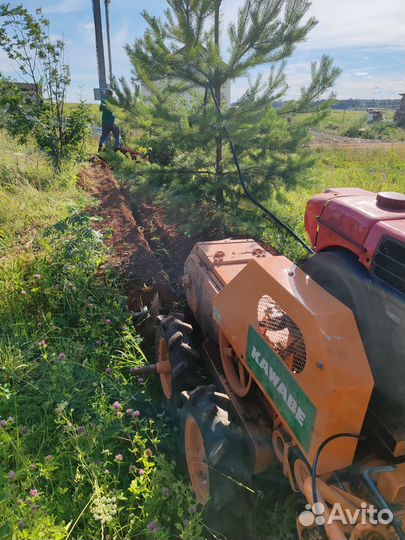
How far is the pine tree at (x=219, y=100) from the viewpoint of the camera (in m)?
4.34

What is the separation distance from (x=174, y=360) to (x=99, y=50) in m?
9.18

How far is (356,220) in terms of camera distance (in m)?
1.66

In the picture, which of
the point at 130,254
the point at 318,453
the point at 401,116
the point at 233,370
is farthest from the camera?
the point at 401,116

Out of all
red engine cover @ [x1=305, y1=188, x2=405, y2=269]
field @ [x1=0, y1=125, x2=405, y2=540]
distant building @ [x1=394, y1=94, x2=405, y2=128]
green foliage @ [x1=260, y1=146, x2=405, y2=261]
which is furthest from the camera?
distant building @ [x1=394, y1=94, x2=405, y2=128]

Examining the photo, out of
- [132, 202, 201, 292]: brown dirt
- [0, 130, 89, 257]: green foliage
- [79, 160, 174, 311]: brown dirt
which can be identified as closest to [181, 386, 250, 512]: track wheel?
[79, 160, 174, 311]: brown dirt

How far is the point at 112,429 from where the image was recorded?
252 centimetres

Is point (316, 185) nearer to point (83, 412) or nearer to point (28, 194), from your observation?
point (83, 412)

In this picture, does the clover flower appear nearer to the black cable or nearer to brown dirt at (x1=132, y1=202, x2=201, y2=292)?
the black cable

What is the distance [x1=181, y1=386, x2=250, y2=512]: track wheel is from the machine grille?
20.7 inches

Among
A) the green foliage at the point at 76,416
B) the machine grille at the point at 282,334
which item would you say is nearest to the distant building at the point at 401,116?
the green foliage at the point at 76,416

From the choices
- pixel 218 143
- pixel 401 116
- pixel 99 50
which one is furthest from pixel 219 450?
pixel 401 116

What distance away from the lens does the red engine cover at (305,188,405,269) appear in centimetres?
153

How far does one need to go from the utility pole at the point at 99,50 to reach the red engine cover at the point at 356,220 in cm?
912

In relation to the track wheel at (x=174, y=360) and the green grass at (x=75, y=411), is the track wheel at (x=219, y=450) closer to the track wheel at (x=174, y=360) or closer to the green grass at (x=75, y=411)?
the green grass at (x=75, y=411)
